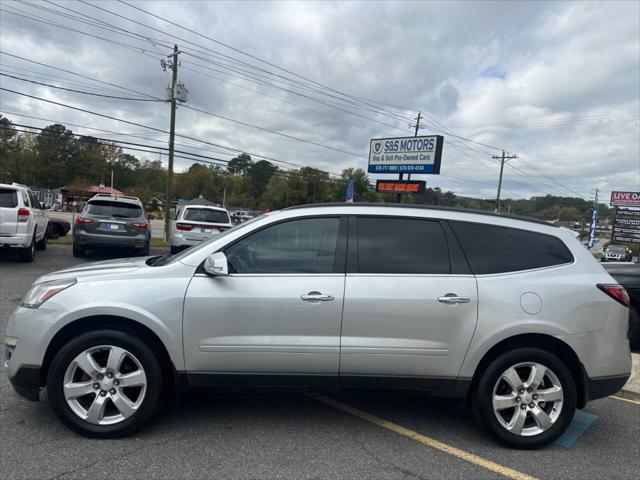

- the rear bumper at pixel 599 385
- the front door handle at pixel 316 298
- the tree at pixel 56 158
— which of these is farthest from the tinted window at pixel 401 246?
the tree at pixel 56 158

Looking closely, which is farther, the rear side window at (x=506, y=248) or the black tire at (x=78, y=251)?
the black tire at (x=78, y=251)

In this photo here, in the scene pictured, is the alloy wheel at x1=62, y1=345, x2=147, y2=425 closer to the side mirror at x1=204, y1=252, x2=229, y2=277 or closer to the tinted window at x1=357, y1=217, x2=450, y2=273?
the side mirror at x1=204, y1=252, x2=229, y2=277

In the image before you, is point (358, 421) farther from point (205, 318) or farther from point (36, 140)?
point (36, 140)

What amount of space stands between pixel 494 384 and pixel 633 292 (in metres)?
4.41

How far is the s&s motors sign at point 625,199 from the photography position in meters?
41.7

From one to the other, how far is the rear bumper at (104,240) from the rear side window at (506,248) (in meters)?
9.82

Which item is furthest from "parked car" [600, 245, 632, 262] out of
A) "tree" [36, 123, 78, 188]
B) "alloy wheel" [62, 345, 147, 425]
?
"tree" [36, 123, 78, 188]

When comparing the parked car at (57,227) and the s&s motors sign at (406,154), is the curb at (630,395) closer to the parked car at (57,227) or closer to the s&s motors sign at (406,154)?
the s&s motors sign at (406,154)

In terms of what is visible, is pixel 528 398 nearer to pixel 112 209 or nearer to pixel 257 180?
pixel 112 209

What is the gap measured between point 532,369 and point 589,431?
1.07m

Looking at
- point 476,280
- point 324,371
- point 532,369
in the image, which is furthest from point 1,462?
point 532,369

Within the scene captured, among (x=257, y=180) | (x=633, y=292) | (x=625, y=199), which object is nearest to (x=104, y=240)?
(x=633, y=292)

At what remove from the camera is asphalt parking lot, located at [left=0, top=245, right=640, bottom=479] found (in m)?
2.72

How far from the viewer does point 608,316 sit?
3236mm
